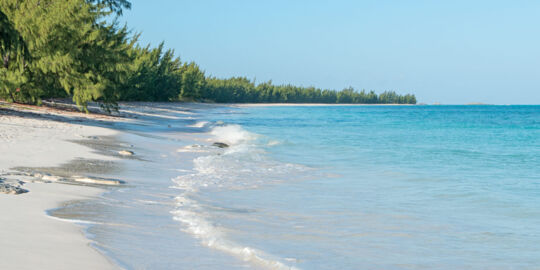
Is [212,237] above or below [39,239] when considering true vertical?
below

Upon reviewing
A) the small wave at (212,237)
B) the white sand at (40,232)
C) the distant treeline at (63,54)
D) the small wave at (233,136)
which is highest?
the distant treeline at (63,54)

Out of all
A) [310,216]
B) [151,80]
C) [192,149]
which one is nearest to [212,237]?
[310,216]

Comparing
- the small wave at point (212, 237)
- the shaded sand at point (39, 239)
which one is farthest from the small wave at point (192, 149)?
the shaded sand at point (39, 239)

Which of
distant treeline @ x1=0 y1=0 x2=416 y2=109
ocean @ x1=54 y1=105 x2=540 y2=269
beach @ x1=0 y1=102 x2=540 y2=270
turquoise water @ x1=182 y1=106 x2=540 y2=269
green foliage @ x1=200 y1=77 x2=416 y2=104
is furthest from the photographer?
green foliage @ x1=200 y1=77 x2=416 y2=104

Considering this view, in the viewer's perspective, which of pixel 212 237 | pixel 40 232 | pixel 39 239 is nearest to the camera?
pixel 39 239

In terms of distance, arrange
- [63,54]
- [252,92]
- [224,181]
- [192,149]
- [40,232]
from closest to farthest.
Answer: [40,232]
[224,181]
[192,149]
[63,54]
[252,92]

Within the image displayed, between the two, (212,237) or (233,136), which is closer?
(212,237)

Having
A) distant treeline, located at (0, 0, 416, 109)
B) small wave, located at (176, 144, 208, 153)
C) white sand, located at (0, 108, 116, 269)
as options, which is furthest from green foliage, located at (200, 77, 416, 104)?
white sand, located at (0, 108, 116, 269)

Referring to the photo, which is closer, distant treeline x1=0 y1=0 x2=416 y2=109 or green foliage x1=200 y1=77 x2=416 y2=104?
distant treeline x1=0 y1=0 x2=416 y2=109

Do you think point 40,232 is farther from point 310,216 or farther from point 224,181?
point 224,181

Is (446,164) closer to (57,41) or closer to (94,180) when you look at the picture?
(94,180)

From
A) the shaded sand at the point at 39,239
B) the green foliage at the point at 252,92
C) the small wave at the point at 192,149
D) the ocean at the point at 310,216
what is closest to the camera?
the shaded sand at the point at 39,239

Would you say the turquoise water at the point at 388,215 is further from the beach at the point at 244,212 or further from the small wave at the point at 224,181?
the small wave at the point at 224,181

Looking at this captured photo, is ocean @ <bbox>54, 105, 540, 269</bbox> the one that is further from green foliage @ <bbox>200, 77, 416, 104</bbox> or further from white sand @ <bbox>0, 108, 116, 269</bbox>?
green foliage @ <bbox>200, 77, 416, 104</bbox>
